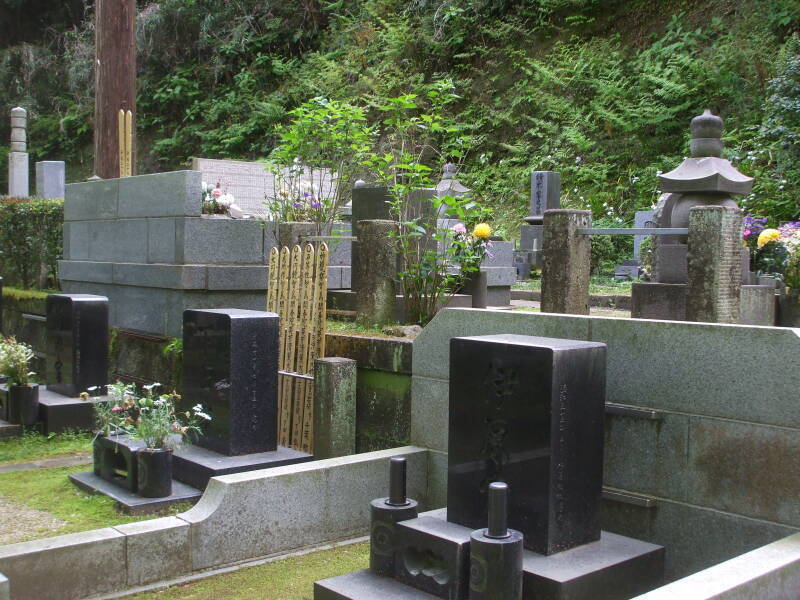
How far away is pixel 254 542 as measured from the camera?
4.94m

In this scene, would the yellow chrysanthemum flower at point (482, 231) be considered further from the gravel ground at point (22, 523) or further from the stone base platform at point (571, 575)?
the gravel ground at point (22, 523)

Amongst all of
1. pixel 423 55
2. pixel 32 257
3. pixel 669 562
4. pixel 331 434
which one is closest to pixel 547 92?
pixel 423 55

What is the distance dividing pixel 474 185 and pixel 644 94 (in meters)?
3.94

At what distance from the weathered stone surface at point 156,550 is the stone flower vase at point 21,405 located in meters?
3.74

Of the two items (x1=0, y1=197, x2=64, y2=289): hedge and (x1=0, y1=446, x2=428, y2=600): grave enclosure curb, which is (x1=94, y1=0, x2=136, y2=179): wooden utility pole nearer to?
(x1=0, y1=197, x2=64, y2=289): hedge

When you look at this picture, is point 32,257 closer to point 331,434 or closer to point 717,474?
point 331,434

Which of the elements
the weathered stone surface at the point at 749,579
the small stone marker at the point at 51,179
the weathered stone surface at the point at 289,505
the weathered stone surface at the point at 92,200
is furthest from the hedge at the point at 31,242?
the weathered stone surface at the point at 749,579

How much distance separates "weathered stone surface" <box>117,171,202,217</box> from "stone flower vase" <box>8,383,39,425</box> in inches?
82.7

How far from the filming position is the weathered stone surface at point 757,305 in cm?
627

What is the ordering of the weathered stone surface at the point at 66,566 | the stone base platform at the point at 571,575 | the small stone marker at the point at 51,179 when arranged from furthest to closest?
the small stone marker at the point at 51,179
the weathered stone surface at the point at 66,566
the stone base platform at the point at 571,575

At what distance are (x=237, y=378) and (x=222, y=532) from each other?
1.47 m

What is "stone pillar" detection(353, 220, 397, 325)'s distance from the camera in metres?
7.20

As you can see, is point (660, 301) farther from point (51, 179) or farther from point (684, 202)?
point (51, 179)

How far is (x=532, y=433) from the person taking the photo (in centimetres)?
403
